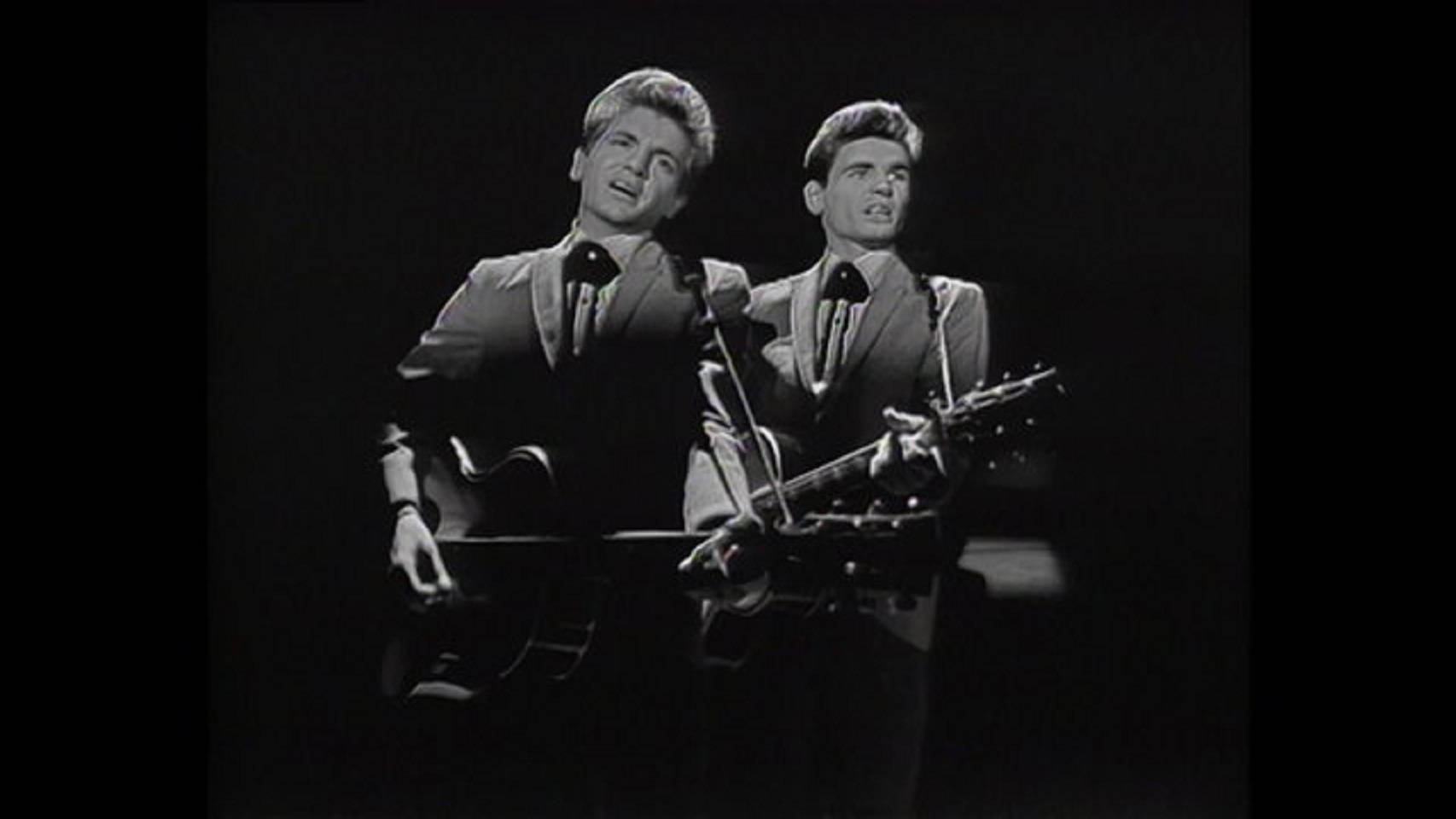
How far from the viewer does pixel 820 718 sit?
5.09 m

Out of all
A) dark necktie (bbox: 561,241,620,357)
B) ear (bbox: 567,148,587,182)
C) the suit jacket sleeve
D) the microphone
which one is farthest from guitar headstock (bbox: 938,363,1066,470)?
the suit jacket sleeve

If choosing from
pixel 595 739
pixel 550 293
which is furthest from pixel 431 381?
pixel 595 739

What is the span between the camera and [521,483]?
512cm

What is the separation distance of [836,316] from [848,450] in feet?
1.20

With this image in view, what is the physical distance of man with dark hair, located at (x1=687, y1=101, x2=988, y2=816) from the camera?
200 inches

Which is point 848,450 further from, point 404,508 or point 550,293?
point 404,508

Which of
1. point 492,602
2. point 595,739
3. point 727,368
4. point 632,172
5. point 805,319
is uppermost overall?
point 632,172

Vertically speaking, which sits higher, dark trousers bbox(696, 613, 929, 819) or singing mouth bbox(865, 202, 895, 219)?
singing mouth bbox(865, 202, 895, 219)

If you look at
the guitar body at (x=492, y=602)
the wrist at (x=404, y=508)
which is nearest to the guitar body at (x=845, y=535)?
the guitar body at (x=492, y=602)

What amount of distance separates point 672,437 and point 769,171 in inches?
30.2

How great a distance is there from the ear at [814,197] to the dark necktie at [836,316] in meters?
0.16

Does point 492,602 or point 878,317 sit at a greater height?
point 878,317

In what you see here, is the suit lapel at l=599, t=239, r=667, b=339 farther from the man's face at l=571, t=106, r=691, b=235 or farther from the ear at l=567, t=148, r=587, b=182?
the ear at l=567, t=148, r=587, b=182

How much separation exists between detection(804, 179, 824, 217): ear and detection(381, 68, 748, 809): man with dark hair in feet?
0.85
